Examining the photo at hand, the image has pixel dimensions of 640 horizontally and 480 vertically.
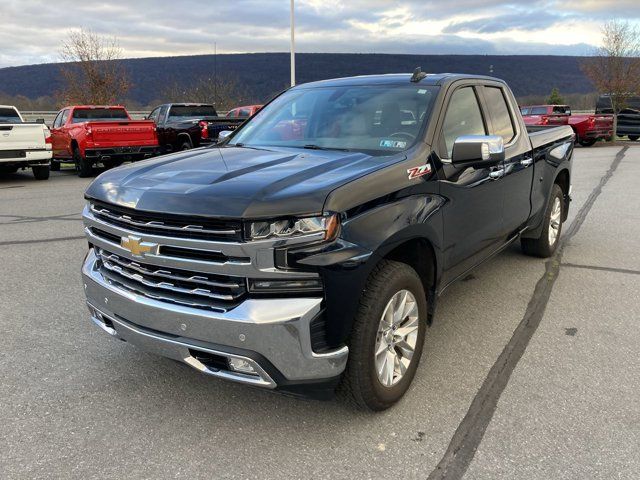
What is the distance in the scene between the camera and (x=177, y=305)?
2.74 m

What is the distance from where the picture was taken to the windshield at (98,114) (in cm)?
1592

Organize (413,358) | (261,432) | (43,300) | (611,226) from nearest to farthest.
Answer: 1. (261,432)
2. (413,358)
3. (43,300)
4. (611,226)

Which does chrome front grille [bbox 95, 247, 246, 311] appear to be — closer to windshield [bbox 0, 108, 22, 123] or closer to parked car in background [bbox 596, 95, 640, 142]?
windshield [bbox 0, 108, 22, 123]

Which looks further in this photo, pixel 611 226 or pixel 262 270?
pixel 611 226

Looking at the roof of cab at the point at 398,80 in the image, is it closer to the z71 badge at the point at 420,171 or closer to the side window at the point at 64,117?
the z71 badge at the point at 420,171

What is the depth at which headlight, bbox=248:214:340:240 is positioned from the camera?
8.38 ft

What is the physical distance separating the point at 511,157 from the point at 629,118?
27.8m

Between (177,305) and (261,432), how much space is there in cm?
81

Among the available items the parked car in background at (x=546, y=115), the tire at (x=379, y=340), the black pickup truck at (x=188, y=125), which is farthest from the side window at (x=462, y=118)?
the parked car in background at (x=546, y=115)

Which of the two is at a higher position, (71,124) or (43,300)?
(71,124)

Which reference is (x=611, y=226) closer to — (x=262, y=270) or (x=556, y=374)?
(x=556, y=374)

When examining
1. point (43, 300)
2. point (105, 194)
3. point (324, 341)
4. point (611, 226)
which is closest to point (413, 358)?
point (324, 341)

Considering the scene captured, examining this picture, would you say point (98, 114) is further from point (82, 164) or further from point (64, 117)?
point (82, 164)

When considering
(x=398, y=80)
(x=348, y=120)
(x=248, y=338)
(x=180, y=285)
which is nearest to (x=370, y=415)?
(x=248, y=338)
